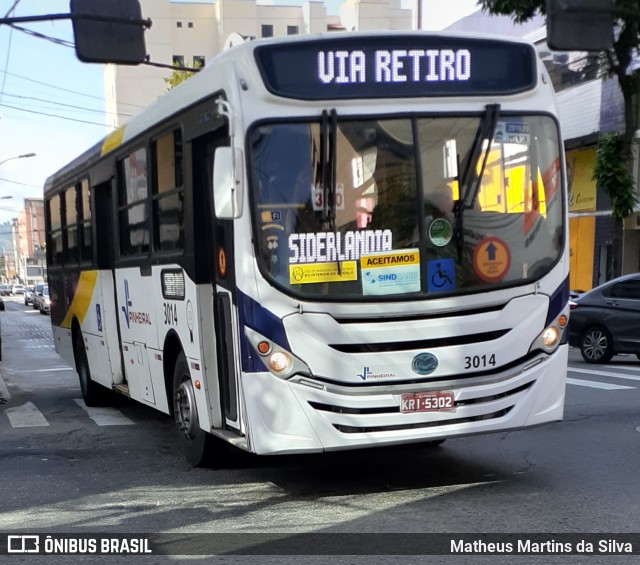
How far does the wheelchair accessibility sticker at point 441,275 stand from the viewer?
6.58 m

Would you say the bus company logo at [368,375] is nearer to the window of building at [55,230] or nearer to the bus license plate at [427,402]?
the bus license plate at [427,402]

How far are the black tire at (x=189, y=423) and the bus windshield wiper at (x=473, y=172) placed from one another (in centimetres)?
263

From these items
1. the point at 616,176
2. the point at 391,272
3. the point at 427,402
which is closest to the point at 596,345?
the point at 616,176

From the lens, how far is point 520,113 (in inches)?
271

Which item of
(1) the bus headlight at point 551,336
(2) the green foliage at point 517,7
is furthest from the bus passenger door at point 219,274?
(2) the green foliage at point 517,7

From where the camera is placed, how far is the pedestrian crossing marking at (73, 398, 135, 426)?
10969 mm

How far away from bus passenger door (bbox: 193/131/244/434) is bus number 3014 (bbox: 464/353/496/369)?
1.61 m

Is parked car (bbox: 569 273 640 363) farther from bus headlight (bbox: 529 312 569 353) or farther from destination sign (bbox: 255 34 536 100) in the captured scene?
destination sign (bbox: 255 34 536 100)

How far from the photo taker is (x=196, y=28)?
3228 inches

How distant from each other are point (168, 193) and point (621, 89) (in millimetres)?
16893

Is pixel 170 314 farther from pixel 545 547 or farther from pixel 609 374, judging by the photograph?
pixel 609 374

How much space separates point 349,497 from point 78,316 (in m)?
7.00

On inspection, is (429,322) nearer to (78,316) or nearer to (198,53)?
(78,316)

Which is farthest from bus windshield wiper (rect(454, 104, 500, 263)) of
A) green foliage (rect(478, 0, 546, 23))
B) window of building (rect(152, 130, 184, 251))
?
green foliage (rect(478, 0, 546, 23))
